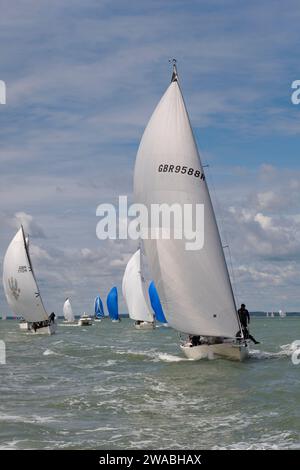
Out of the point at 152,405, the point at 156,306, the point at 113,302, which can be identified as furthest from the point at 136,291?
the point at 152,405

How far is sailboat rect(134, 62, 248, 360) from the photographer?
30.8 metres

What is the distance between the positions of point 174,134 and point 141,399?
42.4 ft

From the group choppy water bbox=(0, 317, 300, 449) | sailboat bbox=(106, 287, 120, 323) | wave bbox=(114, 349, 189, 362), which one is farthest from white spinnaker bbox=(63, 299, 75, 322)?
choppy water bbox=(0, 317, 300, 449)

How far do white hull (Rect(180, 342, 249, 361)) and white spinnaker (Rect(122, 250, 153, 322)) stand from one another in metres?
54.9

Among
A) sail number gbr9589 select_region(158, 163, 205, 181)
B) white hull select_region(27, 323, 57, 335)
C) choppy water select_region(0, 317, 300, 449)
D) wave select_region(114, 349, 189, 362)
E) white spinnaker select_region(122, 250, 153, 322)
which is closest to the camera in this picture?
choppy water select_region(0, 317, 300, 449)

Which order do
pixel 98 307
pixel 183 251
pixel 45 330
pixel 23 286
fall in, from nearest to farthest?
pixel 183 251
pixel 23 286
pixel 45 330
pixel 98 307

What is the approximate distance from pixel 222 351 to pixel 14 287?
38.9 metres

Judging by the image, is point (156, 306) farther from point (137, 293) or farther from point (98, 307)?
point (98, 307)

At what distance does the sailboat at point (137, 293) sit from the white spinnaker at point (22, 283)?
21864 millimetres

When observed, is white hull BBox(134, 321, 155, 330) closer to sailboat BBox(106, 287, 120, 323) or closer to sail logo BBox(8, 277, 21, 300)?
sailboat BBox(106, 287, 120, 323)

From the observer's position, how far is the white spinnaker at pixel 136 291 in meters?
87.5

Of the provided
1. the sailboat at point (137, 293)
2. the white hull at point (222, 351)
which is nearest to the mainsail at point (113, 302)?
the sailboat at point (137, 293)

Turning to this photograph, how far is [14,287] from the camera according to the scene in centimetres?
6694

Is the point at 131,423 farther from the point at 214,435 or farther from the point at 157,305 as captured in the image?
the point at 157,305
